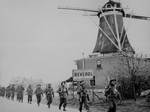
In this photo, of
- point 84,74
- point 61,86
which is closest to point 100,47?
point 84,74

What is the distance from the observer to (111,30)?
35969mm

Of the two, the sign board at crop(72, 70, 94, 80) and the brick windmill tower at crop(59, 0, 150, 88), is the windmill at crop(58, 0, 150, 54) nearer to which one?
the brick windmill tower at crop(59, 0, 150, 88)

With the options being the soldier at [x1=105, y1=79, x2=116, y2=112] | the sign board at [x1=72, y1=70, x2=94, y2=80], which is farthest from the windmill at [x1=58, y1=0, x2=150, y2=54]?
the soldier at [x1=105, y1=79, x2=116, y2=112]

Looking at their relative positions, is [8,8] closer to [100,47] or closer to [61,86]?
[61,86]

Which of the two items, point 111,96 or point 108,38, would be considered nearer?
point 111,96

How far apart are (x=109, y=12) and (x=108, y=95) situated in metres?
26.5

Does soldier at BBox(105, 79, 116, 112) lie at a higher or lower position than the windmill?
lower

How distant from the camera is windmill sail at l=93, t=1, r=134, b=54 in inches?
1437

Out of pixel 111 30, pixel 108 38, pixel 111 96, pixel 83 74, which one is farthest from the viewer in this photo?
pixel 108 38

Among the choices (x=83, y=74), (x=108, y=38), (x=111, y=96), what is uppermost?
(x=108, y=38)

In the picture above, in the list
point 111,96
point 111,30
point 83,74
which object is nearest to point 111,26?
point 111,30

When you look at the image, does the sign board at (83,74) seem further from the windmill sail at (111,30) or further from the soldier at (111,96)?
the windmill sail at (111,30)

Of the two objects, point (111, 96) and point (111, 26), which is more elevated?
point (111, 26)

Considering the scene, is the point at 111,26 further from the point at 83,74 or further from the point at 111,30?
the point at 83,74
